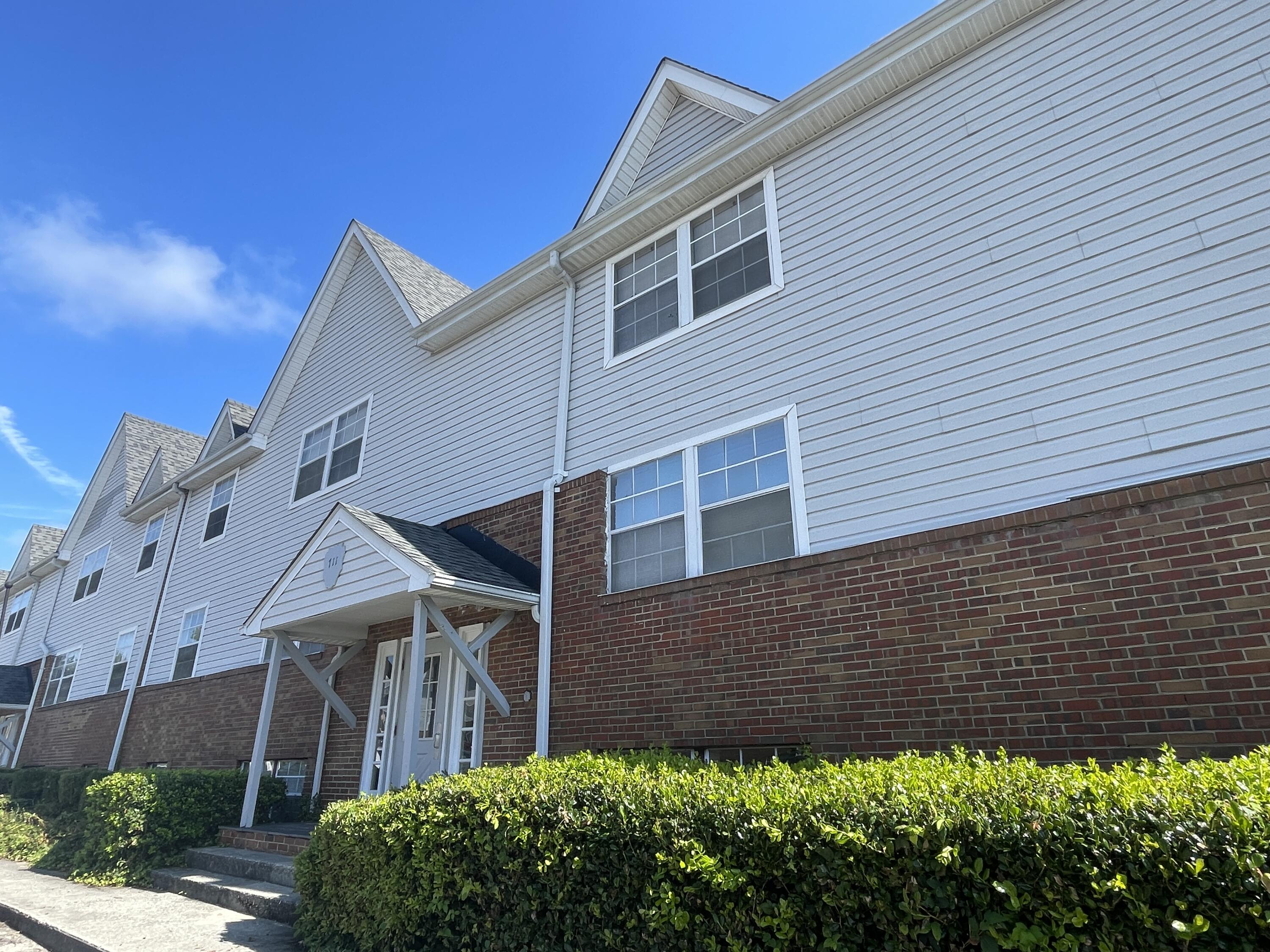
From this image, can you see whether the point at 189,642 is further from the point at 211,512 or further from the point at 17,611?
the point at 17,611

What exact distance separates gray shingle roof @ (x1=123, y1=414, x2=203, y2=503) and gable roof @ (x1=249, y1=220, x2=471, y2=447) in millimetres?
A: 6557

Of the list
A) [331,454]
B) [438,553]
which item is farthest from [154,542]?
[438,553]

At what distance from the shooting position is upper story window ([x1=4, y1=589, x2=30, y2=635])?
25484 mm

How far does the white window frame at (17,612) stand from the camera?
82.4 feet

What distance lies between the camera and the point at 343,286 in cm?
1444

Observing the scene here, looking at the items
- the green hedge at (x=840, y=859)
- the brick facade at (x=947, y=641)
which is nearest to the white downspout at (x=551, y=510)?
the brick facade at (x=947, y=641)

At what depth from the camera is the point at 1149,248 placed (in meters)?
5.77

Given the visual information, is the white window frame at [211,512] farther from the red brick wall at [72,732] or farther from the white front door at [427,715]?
the white front door at [427,715]

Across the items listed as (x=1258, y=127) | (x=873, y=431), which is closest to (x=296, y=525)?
(x=873, y=431)

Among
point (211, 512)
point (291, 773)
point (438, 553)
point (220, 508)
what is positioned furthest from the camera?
point (211, 512)

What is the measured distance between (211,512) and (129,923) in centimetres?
1106

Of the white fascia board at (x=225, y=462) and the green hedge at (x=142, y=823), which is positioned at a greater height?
the white fascia board at (x=225, y=462)

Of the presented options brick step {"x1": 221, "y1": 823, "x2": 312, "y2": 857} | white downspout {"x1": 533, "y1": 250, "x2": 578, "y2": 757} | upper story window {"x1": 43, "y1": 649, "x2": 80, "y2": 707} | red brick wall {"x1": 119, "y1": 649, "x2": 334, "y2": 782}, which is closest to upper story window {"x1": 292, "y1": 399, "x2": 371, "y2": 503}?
red brick wall {"x1": 119, "y1": 649, "x2": 334, "y2": 782}

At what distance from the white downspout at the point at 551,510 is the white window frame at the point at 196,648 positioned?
9481mm
